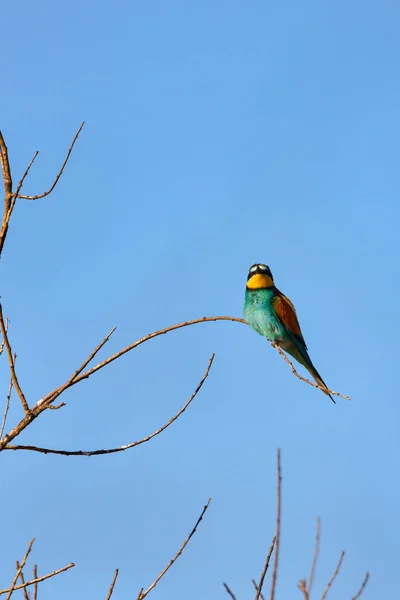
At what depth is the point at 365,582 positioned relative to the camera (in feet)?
8.79

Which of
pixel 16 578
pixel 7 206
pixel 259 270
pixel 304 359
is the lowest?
pixel 16 578

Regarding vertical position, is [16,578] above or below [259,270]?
below

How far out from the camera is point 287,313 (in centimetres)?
820

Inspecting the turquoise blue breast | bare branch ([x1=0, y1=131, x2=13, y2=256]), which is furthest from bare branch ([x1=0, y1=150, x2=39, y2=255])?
the turquoise blue breast

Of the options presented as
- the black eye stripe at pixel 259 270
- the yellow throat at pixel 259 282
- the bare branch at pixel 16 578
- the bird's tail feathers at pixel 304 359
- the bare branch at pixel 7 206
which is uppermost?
the black eye stripe at pixel 259 270

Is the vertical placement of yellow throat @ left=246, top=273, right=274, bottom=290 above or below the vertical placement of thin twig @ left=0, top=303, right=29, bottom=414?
above

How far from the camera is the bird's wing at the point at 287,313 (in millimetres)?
8148

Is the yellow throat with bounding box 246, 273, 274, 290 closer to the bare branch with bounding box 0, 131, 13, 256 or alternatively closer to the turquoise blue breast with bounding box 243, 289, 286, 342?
the turquoise blue breast with bounding box 243, 289, 286, 342

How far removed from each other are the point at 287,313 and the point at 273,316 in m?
0.19

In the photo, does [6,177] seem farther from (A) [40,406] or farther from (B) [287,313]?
(B) [287,313]

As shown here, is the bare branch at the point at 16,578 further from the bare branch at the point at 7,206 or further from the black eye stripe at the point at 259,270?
the black eye stripe at the point at 259,270

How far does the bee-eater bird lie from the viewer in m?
8.08

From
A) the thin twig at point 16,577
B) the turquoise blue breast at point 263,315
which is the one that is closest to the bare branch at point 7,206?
the thin twig at point 16,577

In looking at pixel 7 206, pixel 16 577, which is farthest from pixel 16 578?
pixel 7 206
